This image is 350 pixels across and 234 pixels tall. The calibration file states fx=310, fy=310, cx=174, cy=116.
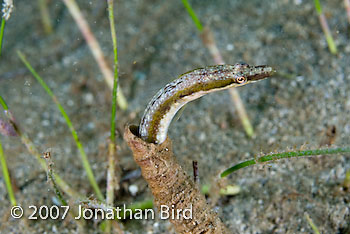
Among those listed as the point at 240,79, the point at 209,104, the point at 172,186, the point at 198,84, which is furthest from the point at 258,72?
the point at 209,104

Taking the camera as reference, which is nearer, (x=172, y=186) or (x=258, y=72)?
(x=258, y=72)

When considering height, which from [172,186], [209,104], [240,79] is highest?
[209,104]

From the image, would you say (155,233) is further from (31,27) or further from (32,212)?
(31,27)

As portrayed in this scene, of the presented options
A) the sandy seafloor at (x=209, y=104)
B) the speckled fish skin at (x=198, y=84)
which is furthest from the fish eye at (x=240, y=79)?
the sandy seafloor at (x=209, y=104)

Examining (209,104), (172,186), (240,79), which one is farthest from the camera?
(209,104)

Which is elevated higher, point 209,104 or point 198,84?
point 209,104

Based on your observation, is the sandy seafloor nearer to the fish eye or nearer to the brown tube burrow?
the brown tube burrow

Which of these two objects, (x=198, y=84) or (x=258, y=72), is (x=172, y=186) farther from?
(x=258, y=72)
